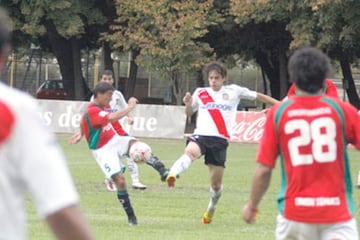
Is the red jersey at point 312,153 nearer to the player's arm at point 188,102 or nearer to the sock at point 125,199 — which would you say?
the sock at point 125,199

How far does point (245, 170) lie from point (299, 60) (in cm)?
1756

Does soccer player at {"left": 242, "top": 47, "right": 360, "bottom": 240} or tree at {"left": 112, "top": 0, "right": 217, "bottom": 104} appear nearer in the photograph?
soccer player at {"left": 242, "top": 47, "right": 360, "bottom": 240}

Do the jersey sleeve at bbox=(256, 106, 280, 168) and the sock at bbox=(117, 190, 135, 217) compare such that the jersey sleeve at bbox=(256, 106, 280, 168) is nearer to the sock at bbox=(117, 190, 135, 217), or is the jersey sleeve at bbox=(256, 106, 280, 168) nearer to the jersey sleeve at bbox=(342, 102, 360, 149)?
the jersey sleeve at bbox=(342, 102, 360, 149)

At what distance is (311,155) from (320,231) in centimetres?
46

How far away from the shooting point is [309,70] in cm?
627

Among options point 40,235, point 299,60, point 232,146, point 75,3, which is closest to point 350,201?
point 299,60

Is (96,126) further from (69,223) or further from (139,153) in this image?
(69,223)

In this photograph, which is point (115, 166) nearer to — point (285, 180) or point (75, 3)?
point (285, 180)

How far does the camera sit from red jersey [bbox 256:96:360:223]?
6.32 metres

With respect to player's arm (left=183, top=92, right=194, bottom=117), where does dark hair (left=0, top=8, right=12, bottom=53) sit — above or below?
above

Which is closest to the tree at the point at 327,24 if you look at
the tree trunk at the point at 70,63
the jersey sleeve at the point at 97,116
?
the tree trunk at the point at 70,63

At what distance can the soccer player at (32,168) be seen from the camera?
11.4 feet

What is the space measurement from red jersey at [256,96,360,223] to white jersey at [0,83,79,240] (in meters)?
2.99

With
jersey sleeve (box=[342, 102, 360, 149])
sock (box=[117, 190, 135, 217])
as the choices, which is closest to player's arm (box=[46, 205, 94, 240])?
jersey sleeve (box=[342, 102, 360, 149])
